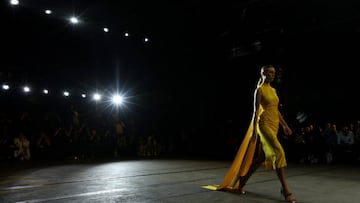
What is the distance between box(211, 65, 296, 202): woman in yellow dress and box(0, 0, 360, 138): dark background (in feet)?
32.2

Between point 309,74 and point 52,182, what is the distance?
1304cm

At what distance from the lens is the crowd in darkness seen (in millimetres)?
12891

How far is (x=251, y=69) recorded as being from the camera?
723 inches

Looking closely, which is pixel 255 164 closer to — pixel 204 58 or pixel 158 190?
pixel 158 190

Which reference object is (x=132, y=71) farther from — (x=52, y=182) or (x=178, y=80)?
(x=52, y=182)

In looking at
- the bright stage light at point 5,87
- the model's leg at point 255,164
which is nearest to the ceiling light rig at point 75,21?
the bright stage light at point 5,87

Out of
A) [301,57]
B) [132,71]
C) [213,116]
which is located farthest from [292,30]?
[132,71]

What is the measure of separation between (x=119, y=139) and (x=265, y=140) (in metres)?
11.6

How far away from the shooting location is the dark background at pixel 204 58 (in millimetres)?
14656

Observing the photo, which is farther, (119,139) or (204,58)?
(204,58)

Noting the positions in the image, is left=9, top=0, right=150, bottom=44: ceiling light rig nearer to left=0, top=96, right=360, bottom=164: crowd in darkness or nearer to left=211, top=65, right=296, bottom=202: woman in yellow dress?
left=0, top=96, right=360, bottom=164: crowd in darkness

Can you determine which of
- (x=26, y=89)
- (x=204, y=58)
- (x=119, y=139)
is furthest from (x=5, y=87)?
(x=204, y=58)

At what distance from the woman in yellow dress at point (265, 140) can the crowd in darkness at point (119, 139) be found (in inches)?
339

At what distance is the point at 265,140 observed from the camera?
4824 millimetres
